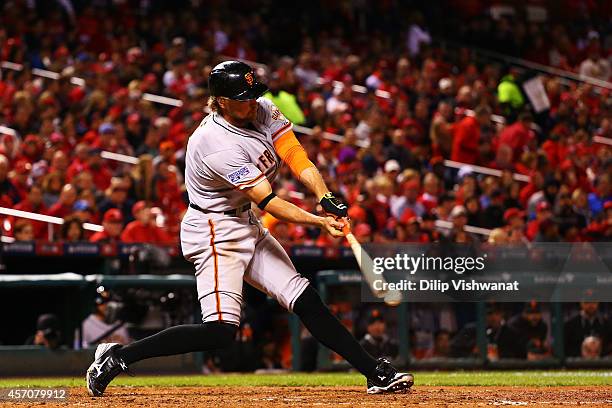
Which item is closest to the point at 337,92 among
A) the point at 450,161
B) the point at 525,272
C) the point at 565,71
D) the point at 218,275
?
the point at 450,161

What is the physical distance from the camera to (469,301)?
32.9 feet

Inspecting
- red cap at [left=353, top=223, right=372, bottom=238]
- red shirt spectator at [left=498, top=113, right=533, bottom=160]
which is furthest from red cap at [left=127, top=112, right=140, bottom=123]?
red shirt spectator at [left=498, top=113, right=533, bottom=160]

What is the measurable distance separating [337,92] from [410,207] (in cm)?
425

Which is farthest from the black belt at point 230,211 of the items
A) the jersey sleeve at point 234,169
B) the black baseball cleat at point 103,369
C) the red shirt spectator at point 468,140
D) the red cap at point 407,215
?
the red shirt spectator at point 468,140

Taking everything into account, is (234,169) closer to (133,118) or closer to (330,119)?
(133,118)

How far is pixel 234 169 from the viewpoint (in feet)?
19.7

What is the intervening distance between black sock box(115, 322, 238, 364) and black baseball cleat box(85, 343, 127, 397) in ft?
0.11

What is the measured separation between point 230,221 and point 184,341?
0.66m

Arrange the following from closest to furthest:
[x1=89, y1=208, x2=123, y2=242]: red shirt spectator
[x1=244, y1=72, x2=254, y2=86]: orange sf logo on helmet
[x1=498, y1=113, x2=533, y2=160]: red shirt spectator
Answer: [x1=244, y1=72, x2=254, y2=86]: orange sf logo on helmet, [x1=89, y1=208, x2=123, y2=242]: red shirt spectator, [x1=498, y1=113, x2=533, y2=160]: red shirt spectator

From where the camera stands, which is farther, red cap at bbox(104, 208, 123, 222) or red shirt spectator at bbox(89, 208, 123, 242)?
red cap at bbox(104, 208, 123, 222)

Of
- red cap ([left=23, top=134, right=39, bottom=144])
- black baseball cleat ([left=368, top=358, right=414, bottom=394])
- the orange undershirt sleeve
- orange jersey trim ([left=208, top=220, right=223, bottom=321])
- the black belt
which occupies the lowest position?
black baseball cleat ([left=368, top=358, right=414, bottom=394])

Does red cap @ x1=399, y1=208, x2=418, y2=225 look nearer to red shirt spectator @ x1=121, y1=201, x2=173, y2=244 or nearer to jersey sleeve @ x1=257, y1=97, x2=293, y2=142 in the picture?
red shirt spectator @ x1=121, y1=201, x2=173, y2=244

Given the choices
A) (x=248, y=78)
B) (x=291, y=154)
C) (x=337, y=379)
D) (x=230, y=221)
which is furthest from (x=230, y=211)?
(x=337, y=379)

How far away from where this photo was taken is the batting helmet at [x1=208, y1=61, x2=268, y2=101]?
607 centimetres
